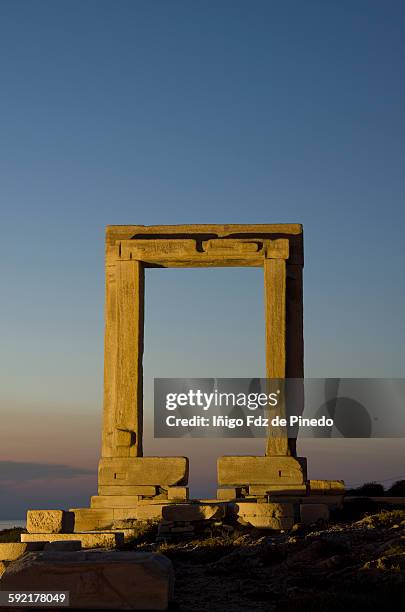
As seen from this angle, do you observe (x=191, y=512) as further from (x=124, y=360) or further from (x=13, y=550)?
(x=124, y=360)

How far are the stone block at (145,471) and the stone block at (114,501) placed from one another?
0.29 meters

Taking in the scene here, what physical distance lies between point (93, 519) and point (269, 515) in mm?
4773

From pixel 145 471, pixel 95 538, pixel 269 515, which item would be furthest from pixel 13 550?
pixel 145 471

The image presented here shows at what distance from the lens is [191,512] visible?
19109mm

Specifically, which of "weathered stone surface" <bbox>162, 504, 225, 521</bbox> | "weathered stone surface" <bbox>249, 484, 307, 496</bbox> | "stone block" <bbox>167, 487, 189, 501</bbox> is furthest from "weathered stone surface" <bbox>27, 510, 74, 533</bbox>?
"weathered stone surface" <bbox>249, 484, 307, 496</bbox>

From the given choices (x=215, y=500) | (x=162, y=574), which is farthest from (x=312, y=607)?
(x=215, y=500)

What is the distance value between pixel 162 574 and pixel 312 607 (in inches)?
73.7

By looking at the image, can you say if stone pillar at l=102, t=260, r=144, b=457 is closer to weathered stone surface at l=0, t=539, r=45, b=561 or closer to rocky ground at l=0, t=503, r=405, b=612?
rocky ground at l=0, t=503, r=405, b=612

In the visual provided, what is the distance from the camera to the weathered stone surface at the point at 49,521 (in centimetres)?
1973

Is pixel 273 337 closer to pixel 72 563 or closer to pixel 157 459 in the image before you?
pixel 157 459

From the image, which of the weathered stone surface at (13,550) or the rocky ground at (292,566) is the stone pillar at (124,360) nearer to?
the rocky ground at (292,566)

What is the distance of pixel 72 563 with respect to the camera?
473 inches

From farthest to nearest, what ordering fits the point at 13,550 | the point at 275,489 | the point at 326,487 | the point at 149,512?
the point at 326,487
the point at 275,489
the point at 149,512
the point at 13,550

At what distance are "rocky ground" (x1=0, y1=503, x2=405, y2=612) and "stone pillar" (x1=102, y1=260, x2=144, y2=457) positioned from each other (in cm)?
349
